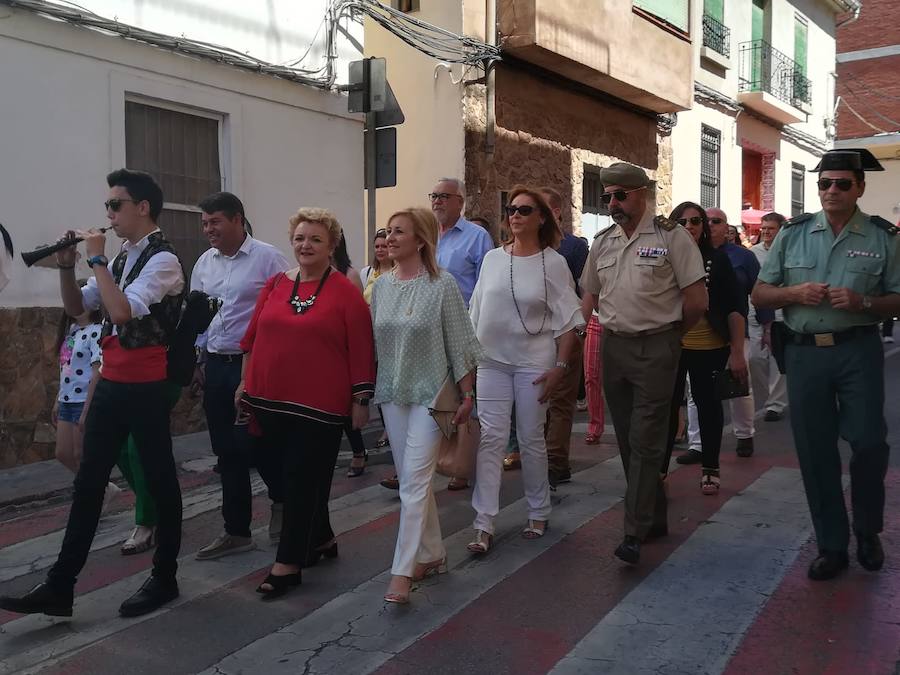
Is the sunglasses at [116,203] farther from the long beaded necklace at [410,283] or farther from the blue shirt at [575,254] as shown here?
the blue shirt at [575,254]

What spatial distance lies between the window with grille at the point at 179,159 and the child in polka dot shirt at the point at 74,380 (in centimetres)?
323

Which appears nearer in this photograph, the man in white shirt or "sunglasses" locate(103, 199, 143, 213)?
"sunglasses" locate(103, 199, 143, 213)

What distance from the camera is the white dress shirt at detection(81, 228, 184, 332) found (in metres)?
3.96

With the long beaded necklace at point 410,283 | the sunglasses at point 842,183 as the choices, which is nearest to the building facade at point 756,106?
the sunglasses at point 842,183

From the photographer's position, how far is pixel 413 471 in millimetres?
4098

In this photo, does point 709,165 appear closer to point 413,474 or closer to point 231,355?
point 231,355

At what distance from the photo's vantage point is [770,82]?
19.1 m

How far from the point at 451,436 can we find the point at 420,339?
1.63 ft

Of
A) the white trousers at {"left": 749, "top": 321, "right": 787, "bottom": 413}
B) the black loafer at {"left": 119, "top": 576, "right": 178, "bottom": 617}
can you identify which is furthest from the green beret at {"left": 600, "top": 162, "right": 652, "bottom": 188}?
the white trousers at {"left": 749, "top": 321, "right": 787, "bottom": 413}

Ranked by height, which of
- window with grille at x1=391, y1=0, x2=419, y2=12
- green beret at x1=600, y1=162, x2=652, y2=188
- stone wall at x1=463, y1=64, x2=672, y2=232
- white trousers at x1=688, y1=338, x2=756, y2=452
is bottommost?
white trousers at x1=688, y1=338, x2=756, y2=452

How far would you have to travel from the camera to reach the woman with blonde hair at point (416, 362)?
13.5 feet

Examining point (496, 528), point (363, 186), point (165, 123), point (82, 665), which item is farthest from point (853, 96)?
point (82, 665)

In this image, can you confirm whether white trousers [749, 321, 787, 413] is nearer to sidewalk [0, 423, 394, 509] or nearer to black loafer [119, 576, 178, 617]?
sidewalk [0, 423, 394, 509]

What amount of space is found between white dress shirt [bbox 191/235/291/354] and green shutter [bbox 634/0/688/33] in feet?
35.8
